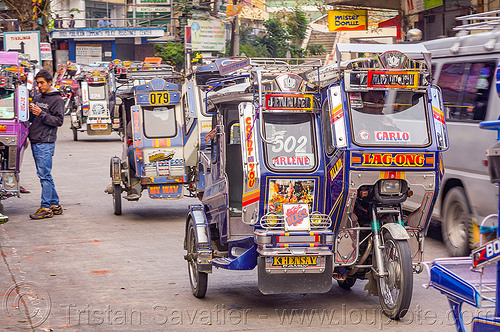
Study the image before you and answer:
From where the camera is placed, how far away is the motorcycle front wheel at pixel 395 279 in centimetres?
674

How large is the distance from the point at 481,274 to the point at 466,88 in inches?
232

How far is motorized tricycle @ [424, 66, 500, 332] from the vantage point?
15.1 feet

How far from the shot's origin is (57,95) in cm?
1274

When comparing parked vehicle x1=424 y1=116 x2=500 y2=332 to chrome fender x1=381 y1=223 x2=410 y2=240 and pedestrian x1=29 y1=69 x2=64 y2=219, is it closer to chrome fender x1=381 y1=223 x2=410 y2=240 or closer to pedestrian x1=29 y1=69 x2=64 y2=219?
chrome fender x1=381 y1=223 x2=410 y2=240

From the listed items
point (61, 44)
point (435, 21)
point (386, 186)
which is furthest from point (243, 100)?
point (61, 44)

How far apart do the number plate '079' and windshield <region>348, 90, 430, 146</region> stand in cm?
671

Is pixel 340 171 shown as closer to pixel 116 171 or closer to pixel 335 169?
pixel 335 169

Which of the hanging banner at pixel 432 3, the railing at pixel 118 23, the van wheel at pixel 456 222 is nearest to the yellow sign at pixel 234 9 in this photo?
the hanging banner at pixel 432 3

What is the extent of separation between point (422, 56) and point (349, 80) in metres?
0.78

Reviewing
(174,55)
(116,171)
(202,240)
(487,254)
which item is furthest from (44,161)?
(174,55)

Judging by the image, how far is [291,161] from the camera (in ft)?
24.1

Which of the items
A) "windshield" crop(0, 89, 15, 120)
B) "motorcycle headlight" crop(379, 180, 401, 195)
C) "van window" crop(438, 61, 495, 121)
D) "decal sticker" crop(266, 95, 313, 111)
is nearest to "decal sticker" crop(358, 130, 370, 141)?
"motorcycle headlight" crop(379, 180, 401, 195)

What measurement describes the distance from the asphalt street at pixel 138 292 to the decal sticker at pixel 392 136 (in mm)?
1537

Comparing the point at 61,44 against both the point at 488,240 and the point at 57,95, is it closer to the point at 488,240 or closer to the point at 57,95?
the point at 57,95
